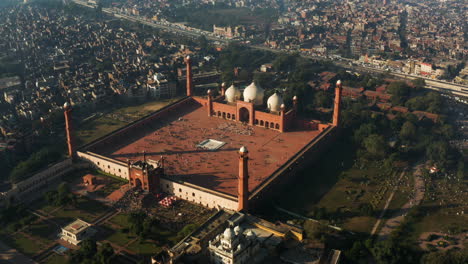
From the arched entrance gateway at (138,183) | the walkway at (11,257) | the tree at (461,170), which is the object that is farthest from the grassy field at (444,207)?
the walkway at (11,257)

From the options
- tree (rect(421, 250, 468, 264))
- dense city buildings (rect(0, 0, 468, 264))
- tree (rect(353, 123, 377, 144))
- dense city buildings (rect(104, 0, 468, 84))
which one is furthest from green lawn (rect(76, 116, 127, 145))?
dense city buildings (rect(104, 0, 468, 84))

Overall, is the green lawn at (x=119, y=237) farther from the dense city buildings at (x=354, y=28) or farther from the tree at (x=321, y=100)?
the dense city buildings at (x=354, y=28)

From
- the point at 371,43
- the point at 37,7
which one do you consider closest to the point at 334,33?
the point at 371,43

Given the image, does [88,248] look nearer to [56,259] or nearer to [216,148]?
[56,259]

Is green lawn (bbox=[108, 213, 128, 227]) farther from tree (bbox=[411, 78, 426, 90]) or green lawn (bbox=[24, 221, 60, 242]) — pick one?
tree (bbox=[411, 78, 426, 90])

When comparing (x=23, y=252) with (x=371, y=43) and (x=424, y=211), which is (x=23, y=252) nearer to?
(x=424, y=211)

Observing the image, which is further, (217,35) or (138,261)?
(217,35)
